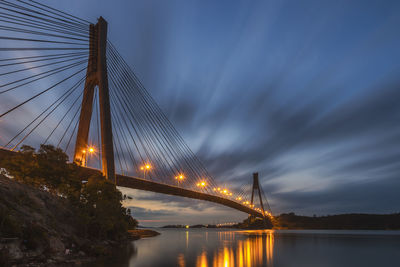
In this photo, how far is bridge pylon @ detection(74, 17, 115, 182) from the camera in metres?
30.8

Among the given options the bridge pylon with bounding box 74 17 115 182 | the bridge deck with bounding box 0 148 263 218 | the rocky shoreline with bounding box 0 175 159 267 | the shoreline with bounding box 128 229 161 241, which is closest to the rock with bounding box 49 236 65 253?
the rocky shoreline with bounding box 0 175 159 267

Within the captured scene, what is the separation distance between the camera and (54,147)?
33.3 m

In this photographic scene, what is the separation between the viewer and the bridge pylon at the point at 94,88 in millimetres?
30766

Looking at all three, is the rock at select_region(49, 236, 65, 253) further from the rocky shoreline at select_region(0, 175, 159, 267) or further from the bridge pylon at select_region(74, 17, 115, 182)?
the bridge pylon at select_region(74, 17, 115, 182)

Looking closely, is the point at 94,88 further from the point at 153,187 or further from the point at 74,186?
the point at 153,187

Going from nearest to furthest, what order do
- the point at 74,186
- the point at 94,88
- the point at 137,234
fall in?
the point at 74,186 → the point at 94,88 → the point at 137,234

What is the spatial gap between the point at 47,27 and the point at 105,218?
19.0 m

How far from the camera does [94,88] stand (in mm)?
34531

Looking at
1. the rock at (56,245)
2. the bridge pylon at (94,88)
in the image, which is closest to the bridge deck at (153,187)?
the bridge pylon at (94,88)

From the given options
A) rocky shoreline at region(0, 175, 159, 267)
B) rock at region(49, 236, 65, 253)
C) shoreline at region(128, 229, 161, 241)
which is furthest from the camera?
shoreline at region(128, 229, 161, 241)

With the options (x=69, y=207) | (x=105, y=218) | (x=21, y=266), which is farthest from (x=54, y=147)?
(x=21, y=266)

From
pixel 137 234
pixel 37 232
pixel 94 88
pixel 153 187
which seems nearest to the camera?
pixel 37 232

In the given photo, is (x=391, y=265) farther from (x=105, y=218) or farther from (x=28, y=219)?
(x=28, y=219)

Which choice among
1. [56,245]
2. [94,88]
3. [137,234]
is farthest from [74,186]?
[137,234]
